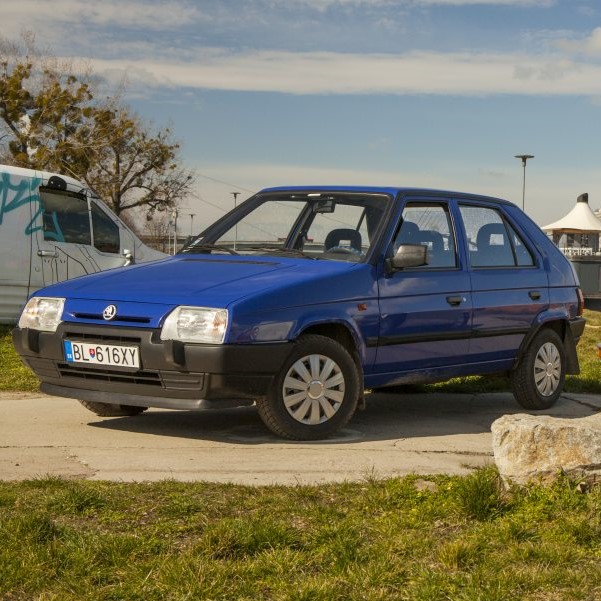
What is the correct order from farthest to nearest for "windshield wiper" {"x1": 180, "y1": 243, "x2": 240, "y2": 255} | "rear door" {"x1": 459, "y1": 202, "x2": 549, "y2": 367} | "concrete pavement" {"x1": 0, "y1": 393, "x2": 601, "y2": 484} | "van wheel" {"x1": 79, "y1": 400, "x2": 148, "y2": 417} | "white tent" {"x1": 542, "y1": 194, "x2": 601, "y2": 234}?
"white tent" {"x1": 542, "y1": 194, "x2": 601, "y2": 234}, "rear door" {"x1": 459, "y1": 202, "x2": 549, "y2": 367}, "windshield wiper" {"x1": 180, "y1": 243, "x2": 240, "y2": 255}, "van wheel" {"x1": 79, "y1": 400, "x2": 148, "y2": 417}, "concrete pavement" {"x1": 0, "y1": 393, "x2": 601, "y2": 484}

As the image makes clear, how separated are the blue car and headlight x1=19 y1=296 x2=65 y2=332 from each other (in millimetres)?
13

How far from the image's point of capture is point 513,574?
4.07 metres

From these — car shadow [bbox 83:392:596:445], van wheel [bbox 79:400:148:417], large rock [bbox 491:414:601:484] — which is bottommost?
car shadow [bbox 83:392:596:445]

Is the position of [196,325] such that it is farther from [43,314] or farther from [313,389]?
[43,314]

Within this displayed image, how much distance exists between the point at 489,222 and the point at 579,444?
146 inches

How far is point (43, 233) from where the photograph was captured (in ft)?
48.2

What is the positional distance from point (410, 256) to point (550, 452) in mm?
2346

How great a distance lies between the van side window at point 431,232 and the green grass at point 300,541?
2624 mm

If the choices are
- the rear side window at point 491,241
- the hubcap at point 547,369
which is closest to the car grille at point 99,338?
the rear side window at point 491,241

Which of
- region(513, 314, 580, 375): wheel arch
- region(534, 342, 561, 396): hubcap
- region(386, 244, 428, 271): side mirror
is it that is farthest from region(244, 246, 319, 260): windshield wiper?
region(534, 342, 561, 396): hubcap

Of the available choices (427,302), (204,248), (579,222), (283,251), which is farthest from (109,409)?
(579,222)

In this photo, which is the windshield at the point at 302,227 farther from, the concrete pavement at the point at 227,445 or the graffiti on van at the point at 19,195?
the graffiti on van at the point at 19,195

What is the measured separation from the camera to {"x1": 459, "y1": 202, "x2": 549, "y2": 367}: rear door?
827 centimetres

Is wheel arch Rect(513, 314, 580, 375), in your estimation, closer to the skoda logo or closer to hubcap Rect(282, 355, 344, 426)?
hubcap Rect(282, 355, 344, 426)
